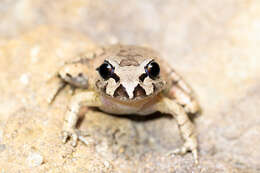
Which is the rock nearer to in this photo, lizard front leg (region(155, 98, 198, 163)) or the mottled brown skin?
the mottled brown skin

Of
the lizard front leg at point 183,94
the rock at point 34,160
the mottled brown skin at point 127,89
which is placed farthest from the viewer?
the lizard front leg at point 183,94

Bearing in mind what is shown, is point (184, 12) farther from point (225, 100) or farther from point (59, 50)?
point (59, 50)

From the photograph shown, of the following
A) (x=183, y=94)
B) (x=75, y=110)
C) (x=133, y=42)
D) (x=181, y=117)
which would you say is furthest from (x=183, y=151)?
(x=133, y=42)

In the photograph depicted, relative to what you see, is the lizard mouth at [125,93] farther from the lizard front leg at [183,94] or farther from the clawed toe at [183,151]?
the lizard front leg at [183,94]

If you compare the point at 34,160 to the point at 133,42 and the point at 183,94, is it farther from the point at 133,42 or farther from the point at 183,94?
the point at 133,42

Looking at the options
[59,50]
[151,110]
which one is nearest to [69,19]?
[59,50]

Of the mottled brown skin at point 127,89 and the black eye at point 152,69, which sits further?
the black eye at point 152,69

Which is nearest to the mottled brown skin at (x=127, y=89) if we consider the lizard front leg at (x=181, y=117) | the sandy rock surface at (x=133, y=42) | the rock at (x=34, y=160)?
the lizard front leg at (x=181, y=117)
